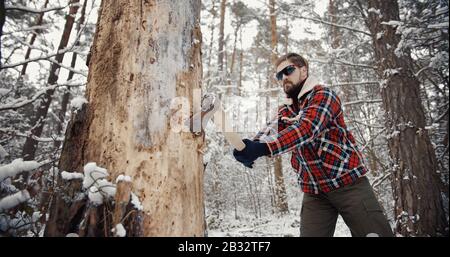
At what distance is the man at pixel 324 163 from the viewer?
1882 mm

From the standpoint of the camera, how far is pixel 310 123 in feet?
6.41

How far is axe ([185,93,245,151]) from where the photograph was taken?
1.65m

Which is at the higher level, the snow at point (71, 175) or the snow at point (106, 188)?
the snow at point (71, 175)

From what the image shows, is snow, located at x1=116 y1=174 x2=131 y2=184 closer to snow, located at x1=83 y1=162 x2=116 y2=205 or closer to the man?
snow, located at x1=83 y1=162 x2=116 y2=205

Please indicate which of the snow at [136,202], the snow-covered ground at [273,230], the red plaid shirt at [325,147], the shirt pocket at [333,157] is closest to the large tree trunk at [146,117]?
the snow at [136,202]

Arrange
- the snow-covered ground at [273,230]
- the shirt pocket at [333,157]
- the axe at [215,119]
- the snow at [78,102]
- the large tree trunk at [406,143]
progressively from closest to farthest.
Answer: the axe at [215,119]
the snow at [78,102]
the shirt pocket at [333,157]
the large tree trunk at [406,143]
the snow-covered ground at [273,230]

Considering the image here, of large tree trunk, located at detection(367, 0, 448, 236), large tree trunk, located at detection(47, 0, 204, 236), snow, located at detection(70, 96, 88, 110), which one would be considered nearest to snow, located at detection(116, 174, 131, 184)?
large tree trunk, located at detection(47, 0, 204, 236)

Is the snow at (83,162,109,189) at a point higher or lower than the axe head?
lower

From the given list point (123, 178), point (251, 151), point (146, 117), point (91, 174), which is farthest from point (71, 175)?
point (251, 151)

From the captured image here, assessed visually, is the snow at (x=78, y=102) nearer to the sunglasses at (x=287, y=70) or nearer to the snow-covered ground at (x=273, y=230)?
the sunglasses at (x=287, y=70)

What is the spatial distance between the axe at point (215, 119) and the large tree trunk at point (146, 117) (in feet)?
0.27

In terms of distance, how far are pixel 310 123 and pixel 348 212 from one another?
0.78 meters
